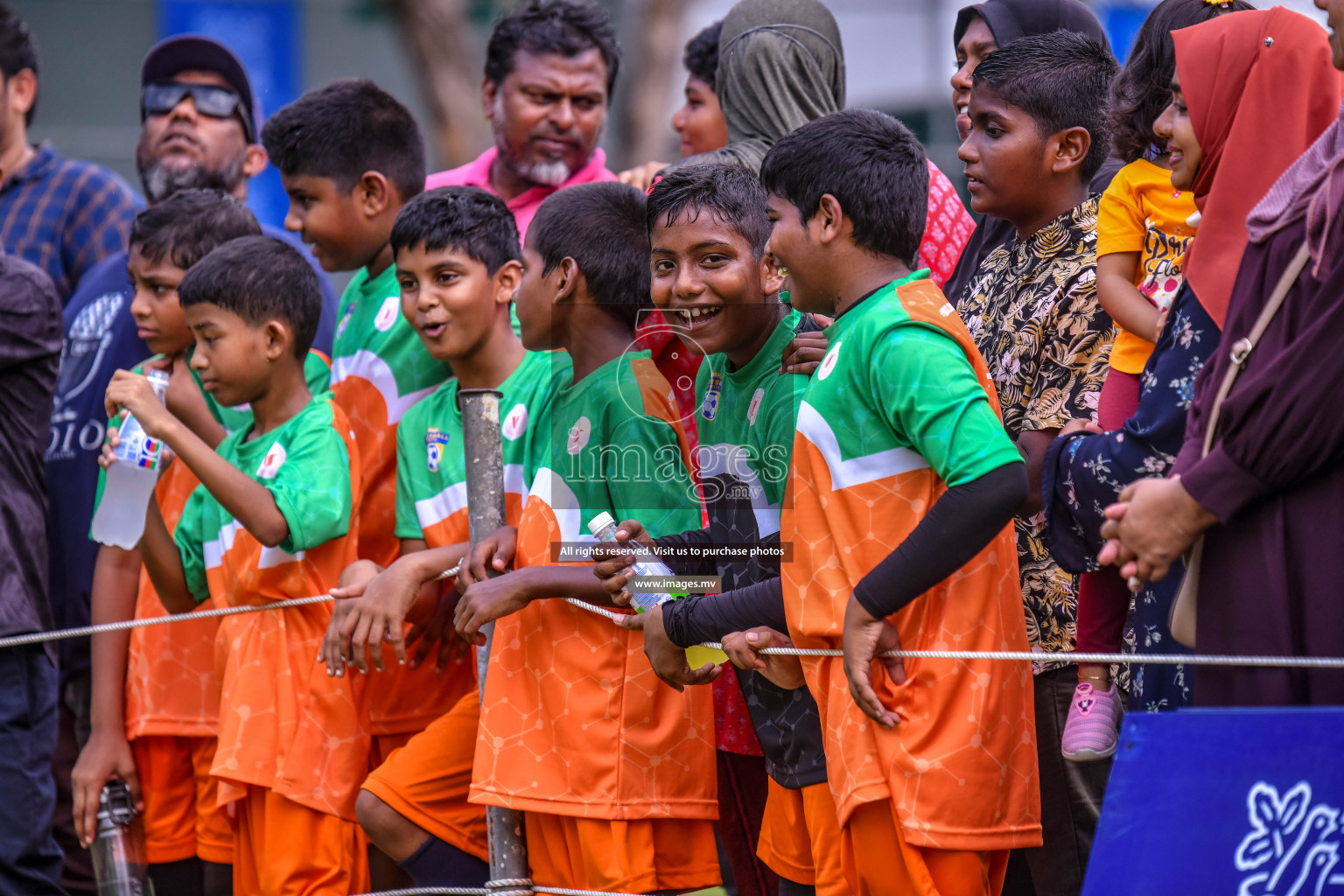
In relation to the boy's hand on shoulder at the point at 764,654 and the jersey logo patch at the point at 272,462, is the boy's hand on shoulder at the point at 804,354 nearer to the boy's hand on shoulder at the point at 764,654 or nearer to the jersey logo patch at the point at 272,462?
the boy's hand on shoulder at the point at 764,654

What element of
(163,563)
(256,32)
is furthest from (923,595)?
(256,32)

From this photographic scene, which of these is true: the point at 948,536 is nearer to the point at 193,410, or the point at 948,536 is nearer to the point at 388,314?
the point at 388,314

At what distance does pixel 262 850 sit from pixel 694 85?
116 inches

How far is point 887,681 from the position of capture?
99.6 inches

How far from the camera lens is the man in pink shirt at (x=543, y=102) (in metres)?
4.76

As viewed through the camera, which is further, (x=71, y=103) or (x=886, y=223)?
(x=71, y=103)

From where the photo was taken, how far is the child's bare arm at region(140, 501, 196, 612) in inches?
149

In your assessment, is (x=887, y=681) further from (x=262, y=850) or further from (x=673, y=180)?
(x=262, y=850)

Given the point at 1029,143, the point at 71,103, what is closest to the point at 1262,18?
the point at 1029,143

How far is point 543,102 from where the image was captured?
191 inches

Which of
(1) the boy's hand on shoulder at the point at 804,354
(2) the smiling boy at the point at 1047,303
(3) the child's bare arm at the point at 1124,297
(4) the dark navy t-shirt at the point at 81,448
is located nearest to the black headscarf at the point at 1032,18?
(2) the smiling boy at the point at 1047,303

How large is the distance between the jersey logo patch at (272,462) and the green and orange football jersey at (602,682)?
81cm

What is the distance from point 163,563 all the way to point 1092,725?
239 centimetres

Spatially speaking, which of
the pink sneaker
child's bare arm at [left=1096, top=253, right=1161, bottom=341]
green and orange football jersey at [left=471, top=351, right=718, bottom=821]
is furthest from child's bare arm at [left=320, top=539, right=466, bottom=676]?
child's bare arm at [left=1096, top=253, right=1161, bottom=341]
